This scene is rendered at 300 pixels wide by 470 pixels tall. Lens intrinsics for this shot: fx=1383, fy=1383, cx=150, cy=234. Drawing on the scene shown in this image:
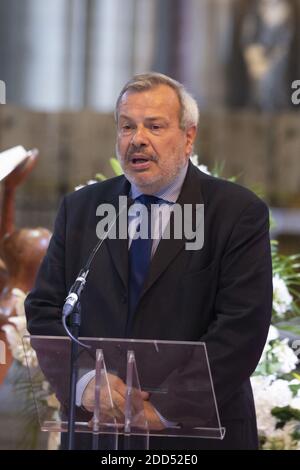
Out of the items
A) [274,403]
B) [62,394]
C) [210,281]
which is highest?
[210,281]

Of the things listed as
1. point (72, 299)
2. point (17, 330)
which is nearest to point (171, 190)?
point (72, 299)

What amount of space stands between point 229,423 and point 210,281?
1.21ft

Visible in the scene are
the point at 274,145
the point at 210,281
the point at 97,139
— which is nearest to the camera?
the point at 210,281

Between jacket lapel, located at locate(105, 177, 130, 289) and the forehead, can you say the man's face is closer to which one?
the forehead

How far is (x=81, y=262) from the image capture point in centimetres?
371

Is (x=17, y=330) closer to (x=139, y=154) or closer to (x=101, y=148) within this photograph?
(x=139, y=154)

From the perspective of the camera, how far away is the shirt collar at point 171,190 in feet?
12.1

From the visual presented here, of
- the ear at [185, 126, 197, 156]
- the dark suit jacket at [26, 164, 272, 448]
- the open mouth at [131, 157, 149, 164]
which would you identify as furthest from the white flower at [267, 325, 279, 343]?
the open mouth at [131, 157, 149, 164]

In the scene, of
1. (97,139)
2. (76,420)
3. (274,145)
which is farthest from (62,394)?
(274,145)

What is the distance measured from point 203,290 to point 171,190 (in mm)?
312

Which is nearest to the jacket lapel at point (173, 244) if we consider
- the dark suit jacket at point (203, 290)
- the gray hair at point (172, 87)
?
the dark suit jacket at point (203, 290)

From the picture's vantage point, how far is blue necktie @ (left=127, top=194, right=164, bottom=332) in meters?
3.62

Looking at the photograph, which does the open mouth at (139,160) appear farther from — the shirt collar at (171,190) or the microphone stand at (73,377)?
the microphone stand at (73,377)

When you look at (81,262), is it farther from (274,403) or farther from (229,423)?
(274,403)
